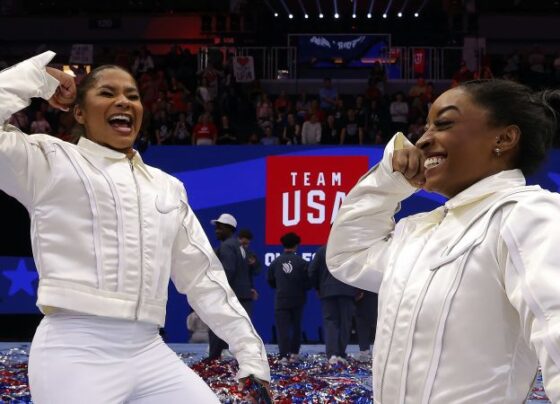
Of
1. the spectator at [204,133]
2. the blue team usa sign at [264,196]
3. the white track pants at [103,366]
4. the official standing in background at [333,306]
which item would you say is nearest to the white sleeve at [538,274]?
the white track pants at [103,366]

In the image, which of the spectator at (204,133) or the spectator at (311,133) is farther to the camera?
the spectator at (311,133)

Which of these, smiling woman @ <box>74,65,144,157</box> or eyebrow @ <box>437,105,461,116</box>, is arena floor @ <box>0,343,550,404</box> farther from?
eyebrow @ <box>437,105,461,116</box>

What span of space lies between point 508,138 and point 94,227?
1744mm

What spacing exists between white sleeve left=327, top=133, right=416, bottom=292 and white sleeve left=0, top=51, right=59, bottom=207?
1.34 metres

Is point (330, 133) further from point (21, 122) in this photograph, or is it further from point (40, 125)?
point (21, 122)

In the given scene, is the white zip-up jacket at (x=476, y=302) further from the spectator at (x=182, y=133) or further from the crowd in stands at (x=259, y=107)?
the spectator at (x=182, y=133)

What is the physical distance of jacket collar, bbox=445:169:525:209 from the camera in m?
2.13

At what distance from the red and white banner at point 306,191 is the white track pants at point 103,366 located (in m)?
8.23

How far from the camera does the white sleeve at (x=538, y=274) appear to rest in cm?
173

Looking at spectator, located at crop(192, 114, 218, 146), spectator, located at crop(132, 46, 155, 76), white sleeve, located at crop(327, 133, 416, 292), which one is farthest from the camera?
spectator, located at crop(132, 46, 155, 76)

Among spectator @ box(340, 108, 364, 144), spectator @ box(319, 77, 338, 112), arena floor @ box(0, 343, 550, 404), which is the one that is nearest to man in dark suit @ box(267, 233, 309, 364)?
arena floor @ box(0, 343, 550, 404)

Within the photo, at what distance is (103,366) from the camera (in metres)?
3.26

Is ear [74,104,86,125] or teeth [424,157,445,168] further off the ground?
ear [74,104,86,125]

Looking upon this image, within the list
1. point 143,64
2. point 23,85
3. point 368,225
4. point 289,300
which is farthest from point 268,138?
point 368,225
